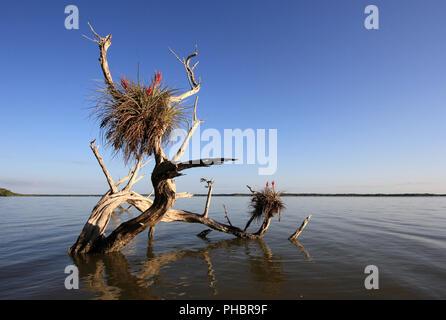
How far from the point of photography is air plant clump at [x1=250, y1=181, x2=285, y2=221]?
12.5 metres

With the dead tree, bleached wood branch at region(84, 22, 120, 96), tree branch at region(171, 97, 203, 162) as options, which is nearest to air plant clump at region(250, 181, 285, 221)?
the dead tree

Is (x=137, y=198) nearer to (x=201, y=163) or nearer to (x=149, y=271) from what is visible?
(x=149, y=271)

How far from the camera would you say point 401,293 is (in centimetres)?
641

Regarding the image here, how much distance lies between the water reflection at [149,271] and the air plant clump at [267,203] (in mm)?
1795

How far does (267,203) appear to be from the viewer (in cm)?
1250

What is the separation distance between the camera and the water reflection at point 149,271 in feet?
21.5

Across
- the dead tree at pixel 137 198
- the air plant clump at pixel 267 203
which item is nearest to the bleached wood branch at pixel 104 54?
the dead tree at pixel 137 198

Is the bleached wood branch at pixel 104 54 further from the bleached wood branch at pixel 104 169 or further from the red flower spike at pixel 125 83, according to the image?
the bleached wood branch at pixel 104 169

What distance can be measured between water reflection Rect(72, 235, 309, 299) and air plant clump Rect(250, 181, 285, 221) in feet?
5.89

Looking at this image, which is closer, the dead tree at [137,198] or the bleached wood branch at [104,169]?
the dead tree at [137,198]

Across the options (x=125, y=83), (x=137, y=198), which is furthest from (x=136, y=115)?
(x=137, y=198)

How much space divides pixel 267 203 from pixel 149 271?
685 cm
